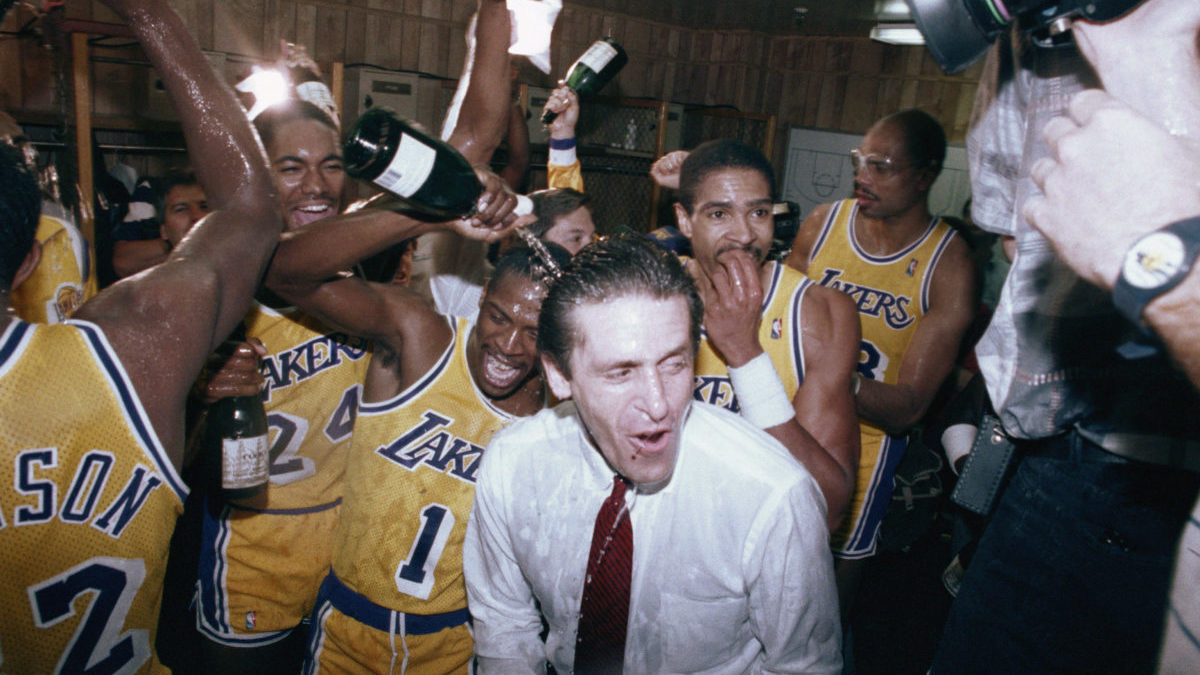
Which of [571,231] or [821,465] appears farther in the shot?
[571,231]

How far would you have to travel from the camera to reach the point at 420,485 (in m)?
2.24

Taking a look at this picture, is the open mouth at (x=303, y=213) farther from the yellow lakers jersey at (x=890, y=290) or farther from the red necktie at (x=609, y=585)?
the yellow lakers jersey at (x=890, y=290)

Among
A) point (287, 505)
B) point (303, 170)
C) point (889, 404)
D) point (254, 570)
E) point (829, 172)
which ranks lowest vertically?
point (254, 570)

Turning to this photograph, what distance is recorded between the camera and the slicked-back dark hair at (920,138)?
3424mm

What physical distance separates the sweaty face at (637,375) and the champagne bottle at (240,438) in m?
1.24

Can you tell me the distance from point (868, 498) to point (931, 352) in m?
0.73

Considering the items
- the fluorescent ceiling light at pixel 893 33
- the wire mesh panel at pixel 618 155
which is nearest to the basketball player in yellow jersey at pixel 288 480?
the wire mesh panel at pixel 618 155

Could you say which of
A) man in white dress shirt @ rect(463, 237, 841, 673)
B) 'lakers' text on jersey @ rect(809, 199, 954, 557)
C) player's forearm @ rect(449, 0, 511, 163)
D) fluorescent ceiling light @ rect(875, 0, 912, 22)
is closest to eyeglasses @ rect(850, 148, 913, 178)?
'lakers' text on jersey @ rect(809, 199, 954, 557)

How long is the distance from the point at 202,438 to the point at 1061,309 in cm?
264

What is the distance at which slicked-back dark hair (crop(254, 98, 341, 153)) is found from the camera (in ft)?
9.06

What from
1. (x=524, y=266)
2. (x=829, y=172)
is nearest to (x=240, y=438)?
(x=524, y=266)

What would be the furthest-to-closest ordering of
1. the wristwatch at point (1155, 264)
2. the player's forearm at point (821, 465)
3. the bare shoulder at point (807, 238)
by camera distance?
the bare shoulder at point (807, 238) < the player's forearm at point (821, 465) < the wristwatch at point (1155, 264)

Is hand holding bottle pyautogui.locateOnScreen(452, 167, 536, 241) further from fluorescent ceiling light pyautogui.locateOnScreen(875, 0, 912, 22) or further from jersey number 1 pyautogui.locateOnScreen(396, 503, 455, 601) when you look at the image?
fluorescent ceiling light pyautogui.locateOnScreen(875, 0, 912, 22)

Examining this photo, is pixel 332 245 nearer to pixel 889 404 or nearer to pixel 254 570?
pixel 254 570
